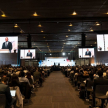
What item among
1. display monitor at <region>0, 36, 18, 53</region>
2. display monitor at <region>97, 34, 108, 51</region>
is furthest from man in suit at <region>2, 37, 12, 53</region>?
display monitor at <region>97, 34, 108, 51</region>

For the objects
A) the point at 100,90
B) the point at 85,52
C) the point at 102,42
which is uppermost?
the point at 102,42

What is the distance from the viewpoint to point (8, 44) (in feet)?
31.0

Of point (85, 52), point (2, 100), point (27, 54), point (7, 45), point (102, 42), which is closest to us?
point (2, 100)

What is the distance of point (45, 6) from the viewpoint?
8680 mm

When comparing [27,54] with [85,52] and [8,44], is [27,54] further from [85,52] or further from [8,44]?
[8,44]

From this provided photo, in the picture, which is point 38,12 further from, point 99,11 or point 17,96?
point 17,96

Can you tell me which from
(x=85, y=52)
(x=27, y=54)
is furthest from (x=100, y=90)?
(x=27, y=54)

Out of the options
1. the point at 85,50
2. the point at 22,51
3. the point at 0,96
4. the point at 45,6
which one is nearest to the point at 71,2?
the point at 45,6

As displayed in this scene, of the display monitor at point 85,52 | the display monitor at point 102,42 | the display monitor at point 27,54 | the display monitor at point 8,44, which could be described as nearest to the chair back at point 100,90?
the display monitor at point 102,42

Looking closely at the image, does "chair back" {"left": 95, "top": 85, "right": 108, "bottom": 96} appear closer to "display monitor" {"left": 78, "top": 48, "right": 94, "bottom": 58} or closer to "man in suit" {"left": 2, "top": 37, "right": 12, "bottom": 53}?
"man in suit" {"left": 2, "top": 37, "right": 12, "bottom": 53}

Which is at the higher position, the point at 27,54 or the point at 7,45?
the point at 7,45

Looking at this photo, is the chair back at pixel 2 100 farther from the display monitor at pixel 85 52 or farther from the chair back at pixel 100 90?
the display monitor at pixel 85 52

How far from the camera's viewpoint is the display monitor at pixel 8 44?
9508 mm

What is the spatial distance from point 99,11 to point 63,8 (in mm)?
2481
